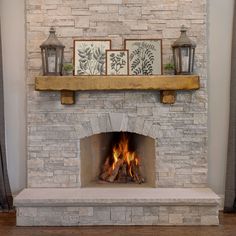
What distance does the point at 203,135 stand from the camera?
371 cm

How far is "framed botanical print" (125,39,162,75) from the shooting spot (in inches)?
143

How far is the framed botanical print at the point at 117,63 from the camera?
3635 mm

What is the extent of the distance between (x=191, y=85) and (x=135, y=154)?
1.00 metres

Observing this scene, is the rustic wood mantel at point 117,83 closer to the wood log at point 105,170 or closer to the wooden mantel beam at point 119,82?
the wooden mantel beam at point 119,82

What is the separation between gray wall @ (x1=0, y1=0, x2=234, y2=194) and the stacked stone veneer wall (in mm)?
160

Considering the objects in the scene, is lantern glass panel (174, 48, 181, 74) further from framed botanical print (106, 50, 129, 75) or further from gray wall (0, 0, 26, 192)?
gray wall (0, 0, 26, 192)

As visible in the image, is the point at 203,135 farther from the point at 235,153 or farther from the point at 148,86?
the point at 148,86

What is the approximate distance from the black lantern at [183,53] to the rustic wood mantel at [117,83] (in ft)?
0.24

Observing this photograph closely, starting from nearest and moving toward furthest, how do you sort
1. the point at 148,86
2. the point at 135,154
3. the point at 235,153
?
the point at 148,86 < the point at 235,153 < the point at 135,154

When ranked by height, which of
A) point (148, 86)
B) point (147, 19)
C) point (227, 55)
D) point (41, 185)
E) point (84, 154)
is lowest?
point (41, 185)

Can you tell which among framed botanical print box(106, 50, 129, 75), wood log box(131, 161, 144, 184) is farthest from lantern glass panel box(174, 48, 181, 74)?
wood log box(131, 161, 144, 184)

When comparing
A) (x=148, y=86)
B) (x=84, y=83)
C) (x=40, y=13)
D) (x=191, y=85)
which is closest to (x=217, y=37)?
(x=191, y=85)

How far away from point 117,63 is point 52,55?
57cm

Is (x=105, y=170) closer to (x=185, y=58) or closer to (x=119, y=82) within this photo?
(x=119, y=82)
